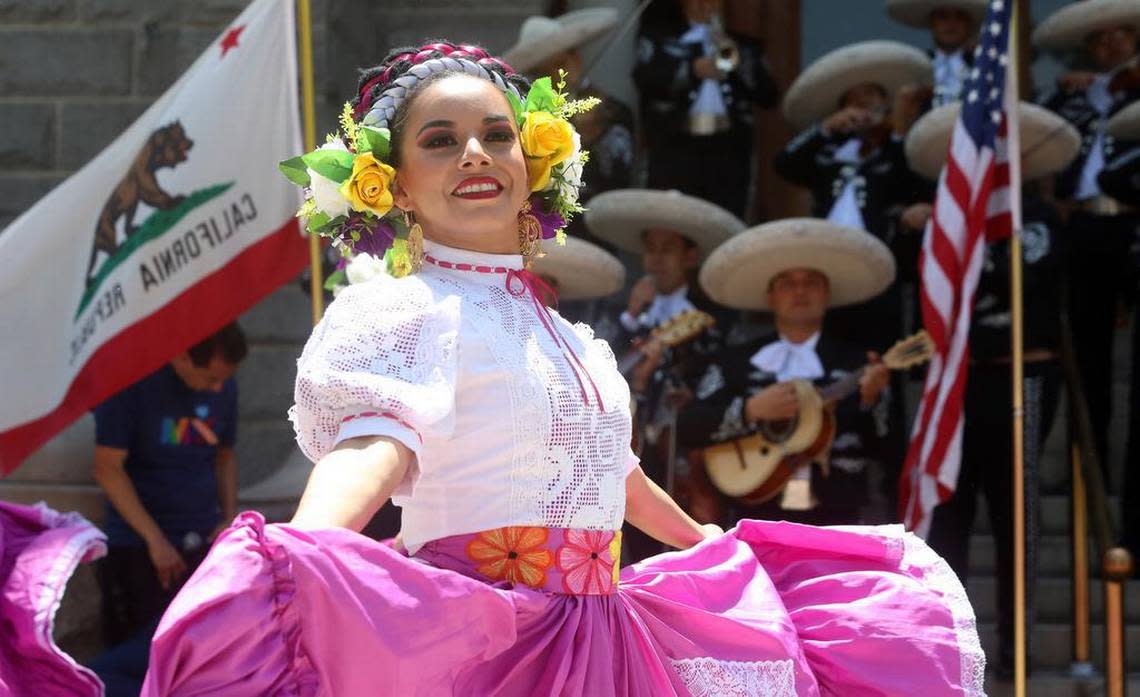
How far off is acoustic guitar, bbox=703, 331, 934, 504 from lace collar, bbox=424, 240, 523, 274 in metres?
3.39

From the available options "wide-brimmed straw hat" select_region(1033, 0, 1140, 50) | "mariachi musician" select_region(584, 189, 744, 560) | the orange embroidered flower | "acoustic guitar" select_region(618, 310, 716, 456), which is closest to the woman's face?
the orange embroidered flower

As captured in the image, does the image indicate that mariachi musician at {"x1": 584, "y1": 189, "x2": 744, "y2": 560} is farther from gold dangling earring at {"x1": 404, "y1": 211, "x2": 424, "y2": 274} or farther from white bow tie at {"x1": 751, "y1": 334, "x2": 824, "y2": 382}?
gold dangling earring at {"x1": 404, "y1": 211, "x2": 424, "y2": 274}

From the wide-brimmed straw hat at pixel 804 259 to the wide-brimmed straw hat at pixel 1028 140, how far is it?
17.7 inches

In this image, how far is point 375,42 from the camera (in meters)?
8.92

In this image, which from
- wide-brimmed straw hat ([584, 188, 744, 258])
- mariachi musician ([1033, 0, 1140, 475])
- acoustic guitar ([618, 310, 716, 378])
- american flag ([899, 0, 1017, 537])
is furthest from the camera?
wide-brimmed straw hat ([584, 188, 744, 258])

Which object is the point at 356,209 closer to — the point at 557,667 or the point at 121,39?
the point at 557,667

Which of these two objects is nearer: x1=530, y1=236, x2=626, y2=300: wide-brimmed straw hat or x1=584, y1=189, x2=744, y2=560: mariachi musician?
x1=584, y1=189, x2=744, y2=560: mariachi musician

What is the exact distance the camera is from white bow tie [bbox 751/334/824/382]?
6.56m

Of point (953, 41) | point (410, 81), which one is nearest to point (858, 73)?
point (953, 41)

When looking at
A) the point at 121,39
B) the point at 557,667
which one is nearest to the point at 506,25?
the point at 121,39

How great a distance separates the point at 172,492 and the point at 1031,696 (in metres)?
3.15

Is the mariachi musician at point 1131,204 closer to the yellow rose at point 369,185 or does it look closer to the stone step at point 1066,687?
the stone step at point 1066,687

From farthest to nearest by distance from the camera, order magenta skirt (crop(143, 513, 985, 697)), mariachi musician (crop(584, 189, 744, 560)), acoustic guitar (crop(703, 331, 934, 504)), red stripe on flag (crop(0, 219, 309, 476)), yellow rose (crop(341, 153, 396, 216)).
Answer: mariachi musician (crop(584, 189, 744, 560)) < acoustic guitar (crop(703, 331, 934, 504)) < red stripe on flag (crop(0, 219, 309, 476)) < yellow rose (crop(341, 153, 396, 216)) < magenta skirt (crop(143, 513, 985, 697))

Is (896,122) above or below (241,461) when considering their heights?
above
